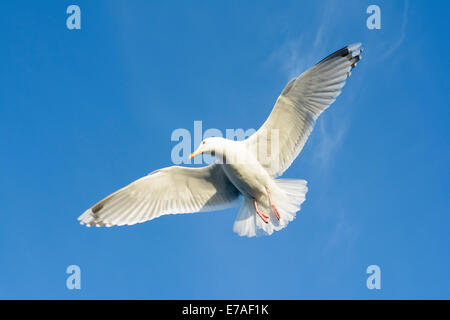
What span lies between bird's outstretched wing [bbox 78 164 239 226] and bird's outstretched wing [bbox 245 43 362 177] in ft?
2.04

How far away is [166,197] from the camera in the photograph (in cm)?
652

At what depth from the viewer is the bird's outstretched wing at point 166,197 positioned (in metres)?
6.37

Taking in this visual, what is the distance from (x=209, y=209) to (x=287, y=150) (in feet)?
3.99

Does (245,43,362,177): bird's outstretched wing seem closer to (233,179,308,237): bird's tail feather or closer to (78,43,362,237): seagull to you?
(78,43,362,237): seagull

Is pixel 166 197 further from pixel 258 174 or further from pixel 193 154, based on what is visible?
pixel 258 174

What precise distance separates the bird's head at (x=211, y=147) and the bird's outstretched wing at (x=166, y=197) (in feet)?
1.12

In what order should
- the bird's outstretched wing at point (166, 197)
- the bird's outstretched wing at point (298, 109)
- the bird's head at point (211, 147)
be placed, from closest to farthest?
the bird's head at point (211, 147), the bird's outstretched wing at point (298, 109), the bird's outstretched wing at point (166, 197)

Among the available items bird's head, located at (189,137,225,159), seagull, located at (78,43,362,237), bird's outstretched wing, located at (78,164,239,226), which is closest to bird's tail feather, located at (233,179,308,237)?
seagull, located at (78,43,362,237)

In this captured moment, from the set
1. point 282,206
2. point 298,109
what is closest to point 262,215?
point 282,206

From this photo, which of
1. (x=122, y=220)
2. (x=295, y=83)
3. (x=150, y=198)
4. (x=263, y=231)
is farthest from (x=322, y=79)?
(x=122, y=220)

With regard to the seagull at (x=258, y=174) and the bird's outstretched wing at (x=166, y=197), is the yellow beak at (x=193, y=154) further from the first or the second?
the bird's outstretched wing at (x=166, y=197)

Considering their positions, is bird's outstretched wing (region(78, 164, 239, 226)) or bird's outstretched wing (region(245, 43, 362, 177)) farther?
bird's outstretched wing (region(78, 164, 239, 226))

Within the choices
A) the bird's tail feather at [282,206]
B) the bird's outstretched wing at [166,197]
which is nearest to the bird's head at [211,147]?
the bird's outstretched wing at [166,197]

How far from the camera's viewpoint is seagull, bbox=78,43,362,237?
6.20 metres
